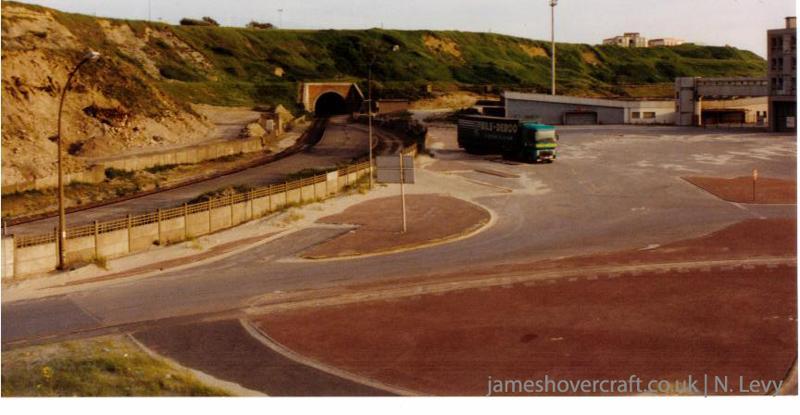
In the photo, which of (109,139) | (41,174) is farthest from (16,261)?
(109,139)

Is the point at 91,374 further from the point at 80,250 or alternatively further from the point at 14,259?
the point at 80,250

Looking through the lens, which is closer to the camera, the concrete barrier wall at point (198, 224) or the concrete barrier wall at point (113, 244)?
the concrete barrier wall at point (113, 244)

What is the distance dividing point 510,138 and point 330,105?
76647 mm

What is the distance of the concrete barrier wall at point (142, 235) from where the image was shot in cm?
3053

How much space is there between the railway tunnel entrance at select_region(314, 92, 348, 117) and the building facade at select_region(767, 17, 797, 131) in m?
67.8

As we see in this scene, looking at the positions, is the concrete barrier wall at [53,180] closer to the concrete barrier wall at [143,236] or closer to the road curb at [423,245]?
the concrete barrier wall at [143,236]

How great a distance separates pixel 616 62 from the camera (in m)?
195

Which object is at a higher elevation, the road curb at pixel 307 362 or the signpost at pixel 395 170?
the signpost at pixel 395 170

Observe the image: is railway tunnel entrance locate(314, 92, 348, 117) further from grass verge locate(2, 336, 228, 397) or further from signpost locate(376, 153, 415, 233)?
grass verge locate(2, 336, 228, 397)

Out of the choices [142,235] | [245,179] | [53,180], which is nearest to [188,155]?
[245,179]

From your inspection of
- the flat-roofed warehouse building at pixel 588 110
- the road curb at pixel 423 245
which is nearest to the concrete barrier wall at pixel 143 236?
the road curb at pixel 423 245

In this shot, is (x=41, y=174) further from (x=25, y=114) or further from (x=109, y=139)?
(x=109, y=139)

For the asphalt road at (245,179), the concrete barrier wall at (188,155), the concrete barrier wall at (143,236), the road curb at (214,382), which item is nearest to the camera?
the road curb at (214,382)

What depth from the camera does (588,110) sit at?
10562 cm
